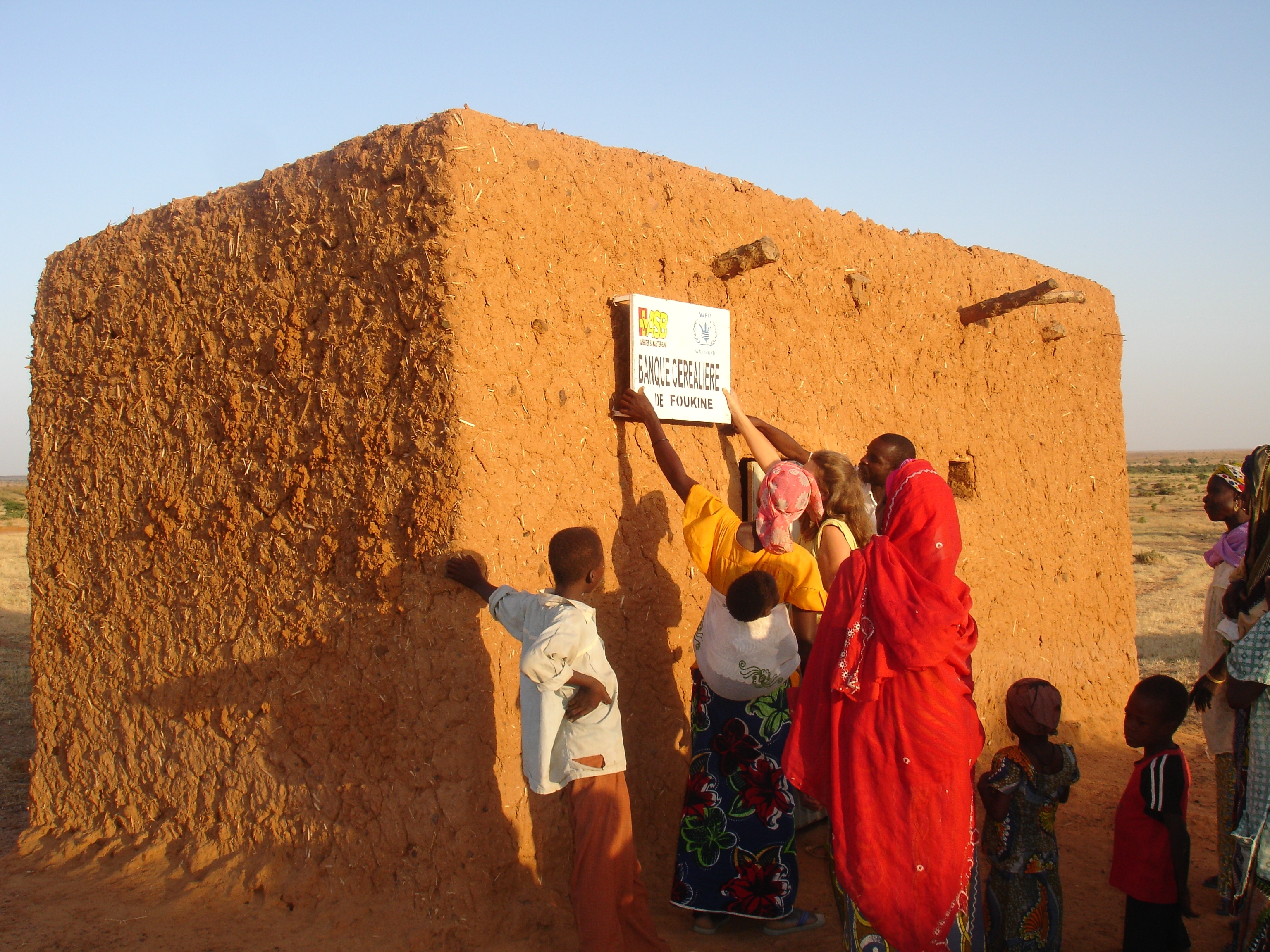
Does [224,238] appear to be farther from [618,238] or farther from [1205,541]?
[1205,541]

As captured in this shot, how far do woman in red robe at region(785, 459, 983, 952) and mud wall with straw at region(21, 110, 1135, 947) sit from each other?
3.54 ft

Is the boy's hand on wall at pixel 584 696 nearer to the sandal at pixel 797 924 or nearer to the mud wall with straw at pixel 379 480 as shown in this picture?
the mud wall with straw at pixel 379 480

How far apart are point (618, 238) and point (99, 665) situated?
3044 mm

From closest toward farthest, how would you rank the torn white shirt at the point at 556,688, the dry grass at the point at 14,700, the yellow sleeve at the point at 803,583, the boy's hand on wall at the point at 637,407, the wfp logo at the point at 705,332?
the torn white shirt at the point at 556,688 → the yellow sleeve at the point at 803,583 → the boy's hand on wall at the point at 637,407 → the wfp logo at the point at 705,332 → the dry grass at the point at 14,700

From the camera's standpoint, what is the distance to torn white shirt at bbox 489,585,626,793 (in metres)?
2.86

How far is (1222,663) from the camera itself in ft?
12.2

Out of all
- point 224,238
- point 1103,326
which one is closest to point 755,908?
point 224,238

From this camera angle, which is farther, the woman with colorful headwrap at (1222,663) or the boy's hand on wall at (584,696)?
the woman with colorful headwrap at (1222,663)

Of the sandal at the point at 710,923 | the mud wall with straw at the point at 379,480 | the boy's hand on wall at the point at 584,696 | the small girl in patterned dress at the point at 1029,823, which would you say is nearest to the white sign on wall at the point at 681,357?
the mud wall with straw at the point at 379,480

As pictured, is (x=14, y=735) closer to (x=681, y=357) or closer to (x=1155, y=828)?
(x=681, y=357)

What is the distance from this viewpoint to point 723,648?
3408 mm

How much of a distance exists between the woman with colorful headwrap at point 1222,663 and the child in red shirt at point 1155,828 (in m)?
0.37

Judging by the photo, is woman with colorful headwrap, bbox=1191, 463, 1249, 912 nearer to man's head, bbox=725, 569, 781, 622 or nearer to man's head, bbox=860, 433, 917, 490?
man's head, bbox=860, 433, 917, 490

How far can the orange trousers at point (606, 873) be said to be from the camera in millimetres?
2941
